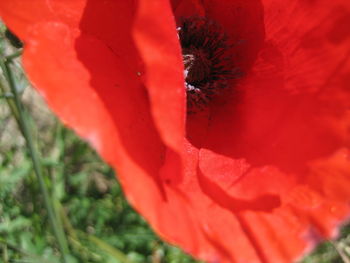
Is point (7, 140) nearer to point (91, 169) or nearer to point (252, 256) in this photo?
point (91, 169)

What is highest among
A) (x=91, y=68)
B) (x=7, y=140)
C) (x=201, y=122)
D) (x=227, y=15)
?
(x=91, y=68)

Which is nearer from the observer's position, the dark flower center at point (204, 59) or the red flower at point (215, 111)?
the red flower at point (215, 111)

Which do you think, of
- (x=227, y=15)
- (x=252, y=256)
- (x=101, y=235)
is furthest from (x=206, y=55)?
(x=101, y=235)

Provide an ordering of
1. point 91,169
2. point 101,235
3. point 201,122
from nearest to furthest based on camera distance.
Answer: point 201,122, point 101,235, point 91,169

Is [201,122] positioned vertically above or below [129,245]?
above

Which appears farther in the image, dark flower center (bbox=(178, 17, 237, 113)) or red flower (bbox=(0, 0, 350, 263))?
dark flower center (bbox=(178, 17, 237, 113))
